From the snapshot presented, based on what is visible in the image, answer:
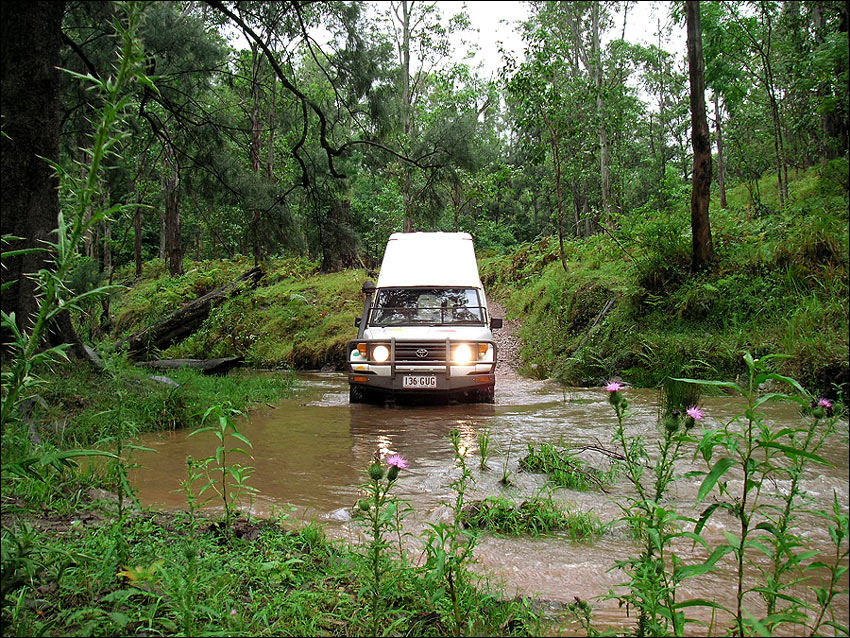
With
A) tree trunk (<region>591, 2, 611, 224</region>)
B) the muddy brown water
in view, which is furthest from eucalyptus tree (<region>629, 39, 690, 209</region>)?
the muddy brown water

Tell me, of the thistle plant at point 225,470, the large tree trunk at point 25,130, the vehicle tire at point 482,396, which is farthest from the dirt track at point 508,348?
the large tree trunk at point 25,130

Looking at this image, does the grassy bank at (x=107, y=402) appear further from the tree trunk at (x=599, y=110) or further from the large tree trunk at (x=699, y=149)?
the tree trunk at (x=599, y=110)

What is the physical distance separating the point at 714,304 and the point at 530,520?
7.45 meters

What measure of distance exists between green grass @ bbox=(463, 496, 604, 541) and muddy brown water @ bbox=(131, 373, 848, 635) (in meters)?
0.09

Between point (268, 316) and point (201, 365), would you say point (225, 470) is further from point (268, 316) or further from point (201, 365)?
point (268, 316)

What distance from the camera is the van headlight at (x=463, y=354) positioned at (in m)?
8.38

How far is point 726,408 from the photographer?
7.06m

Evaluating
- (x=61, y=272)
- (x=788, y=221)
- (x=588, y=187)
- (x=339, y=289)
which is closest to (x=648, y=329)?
(x=788, y=221)

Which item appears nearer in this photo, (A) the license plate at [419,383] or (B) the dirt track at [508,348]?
(A) the license plate at [419,383]

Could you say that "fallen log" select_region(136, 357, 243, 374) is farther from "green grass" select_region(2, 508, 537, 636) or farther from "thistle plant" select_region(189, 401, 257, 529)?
"green grass" select_region(2, 508, 537, 636)

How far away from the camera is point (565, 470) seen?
178 inches

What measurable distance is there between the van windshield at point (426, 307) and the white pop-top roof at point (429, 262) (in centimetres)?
14

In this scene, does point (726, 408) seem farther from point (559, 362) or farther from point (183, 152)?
point (183, 152)

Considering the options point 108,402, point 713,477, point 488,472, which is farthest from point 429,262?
point 713,477
